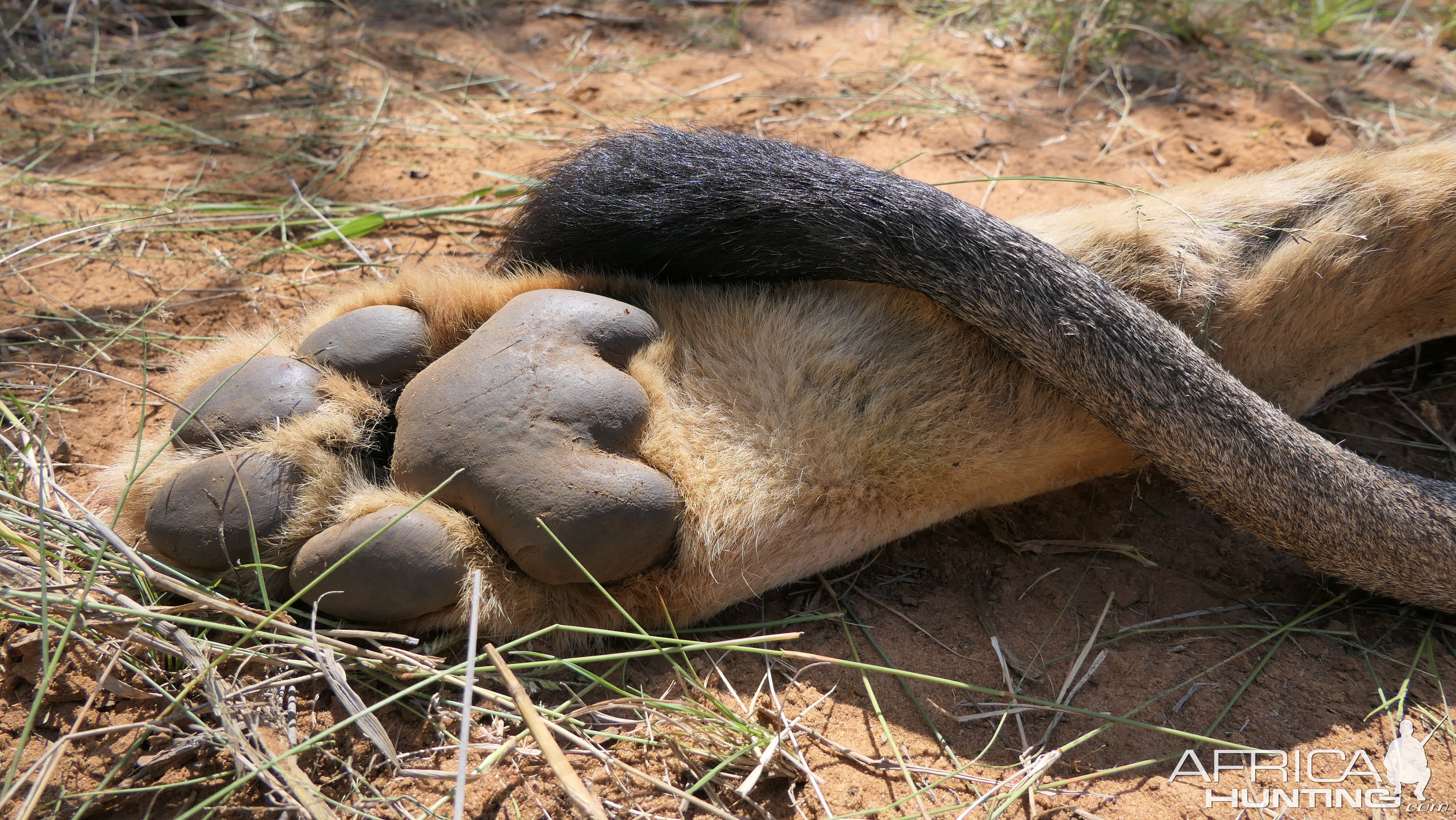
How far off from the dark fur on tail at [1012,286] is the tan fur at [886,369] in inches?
4.5

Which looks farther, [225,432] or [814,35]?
[814,35]

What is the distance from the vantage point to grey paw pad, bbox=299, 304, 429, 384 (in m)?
1.78

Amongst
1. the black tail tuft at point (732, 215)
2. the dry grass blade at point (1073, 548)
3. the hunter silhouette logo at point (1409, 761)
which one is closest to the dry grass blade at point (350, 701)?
the black tail tuft at point (732, 215)

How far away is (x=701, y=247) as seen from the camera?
6.78 ft

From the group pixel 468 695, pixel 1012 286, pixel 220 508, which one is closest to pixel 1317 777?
pixel 1012 286

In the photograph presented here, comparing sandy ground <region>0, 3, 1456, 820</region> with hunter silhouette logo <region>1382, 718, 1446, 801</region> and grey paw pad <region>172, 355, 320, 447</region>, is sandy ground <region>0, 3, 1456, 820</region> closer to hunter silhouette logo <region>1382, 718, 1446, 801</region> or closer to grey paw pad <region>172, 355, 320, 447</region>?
hunter silhouette logo <region>1382, 718, 1446, 801</region>

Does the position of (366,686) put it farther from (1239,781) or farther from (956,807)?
(1239,781)

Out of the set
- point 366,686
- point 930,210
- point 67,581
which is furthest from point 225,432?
point 930,210

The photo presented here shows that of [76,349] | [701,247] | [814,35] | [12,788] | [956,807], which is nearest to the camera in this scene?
[12,788]

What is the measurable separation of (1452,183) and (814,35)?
2.75 m

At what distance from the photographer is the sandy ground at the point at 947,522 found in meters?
1.70

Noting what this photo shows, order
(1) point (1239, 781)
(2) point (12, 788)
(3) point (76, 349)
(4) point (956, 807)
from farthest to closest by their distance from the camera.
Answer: (3) point (76, 349) → (1) point (1239, 781) → (4) point (956, 807) → (2) point (12, 788)

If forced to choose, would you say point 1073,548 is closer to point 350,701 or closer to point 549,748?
point 549,748

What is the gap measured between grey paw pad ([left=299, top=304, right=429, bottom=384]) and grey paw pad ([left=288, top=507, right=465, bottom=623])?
0.33 metres
